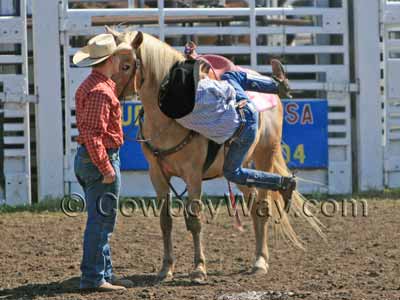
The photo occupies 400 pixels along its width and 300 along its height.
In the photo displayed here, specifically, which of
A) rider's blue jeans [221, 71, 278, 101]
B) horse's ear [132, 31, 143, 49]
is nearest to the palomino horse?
horse's ear [132, 31, 143, 49]

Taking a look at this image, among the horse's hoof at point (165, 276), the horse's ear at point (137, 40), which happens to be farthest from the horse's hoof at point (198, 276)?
the horse's ear at point (137, 40)

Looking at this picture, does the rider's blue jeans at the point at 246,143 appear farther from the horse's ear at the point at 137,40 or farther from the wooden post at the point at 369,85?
the wooden post at the point at 369,85

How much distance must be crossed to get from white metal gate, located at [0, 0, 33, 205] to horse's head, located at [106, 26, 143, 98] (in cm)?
425

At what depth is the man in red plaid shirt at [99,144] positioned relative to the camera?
551cm

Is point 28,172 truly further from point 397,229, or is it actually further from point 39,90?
point 397,229

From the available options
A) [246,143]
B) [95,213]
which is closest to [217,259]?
[246,143]

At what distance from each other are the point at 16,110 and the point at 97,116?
488 centimetres

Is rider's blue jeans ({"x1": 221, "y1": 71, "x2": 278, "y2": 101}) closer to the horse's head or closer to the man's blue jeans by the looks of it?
the horse's head

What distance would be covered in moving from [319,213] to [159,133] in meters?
3.37

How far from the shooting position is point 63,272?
671 cm

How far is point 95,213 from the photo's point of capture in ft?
18.6

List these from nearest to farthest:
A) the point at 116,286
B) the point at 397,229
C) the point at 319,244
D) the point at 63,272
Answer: the point at 116,286, the point at 63,272, the point at 319,244, the point at 397,229

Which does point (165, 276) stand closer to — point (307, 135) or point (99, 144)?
point (99, 144)

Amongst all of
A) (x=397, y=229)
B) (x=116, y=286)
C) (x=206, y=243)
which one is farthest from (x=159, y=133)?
(x=397, y=229)
